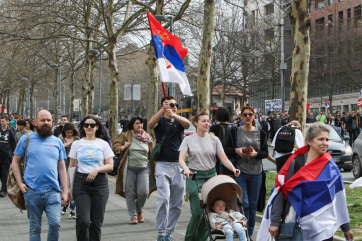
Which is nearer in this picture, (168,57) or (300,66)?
(168,57)

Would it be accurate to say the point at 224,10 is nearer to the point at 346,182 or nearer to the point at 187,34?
the point at 187,34

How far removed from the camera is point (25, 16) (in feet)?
78.8

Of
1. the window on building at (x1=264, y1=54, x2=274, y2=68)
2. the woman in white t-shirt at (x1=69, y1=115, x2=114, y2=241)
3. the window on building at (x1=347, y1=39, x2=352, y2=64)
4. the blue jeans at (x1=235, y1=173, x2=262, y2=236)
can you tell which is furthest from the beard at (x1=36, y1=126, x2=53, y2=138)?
the window on building at (x1=347, y1=39, x2=352, y2=64)

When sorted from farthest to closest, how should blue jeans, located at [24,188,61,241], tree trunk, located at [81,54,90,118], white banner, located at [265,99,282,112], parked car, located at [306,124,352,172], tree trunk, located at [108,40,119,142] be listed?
white banner, located at [265,99,282,112] < tree trunk, located at [81,54,90,118] < tree trunk, located at [108,40,119,142] < parked car, located at [306,124,352,172] < blue jeans, located at [24,188,61,241]

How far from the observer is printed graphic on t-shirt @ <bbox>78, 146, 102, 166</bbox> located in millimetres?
6348

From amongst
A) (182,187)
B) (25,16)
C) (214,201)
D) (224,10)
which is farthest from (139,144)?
(25,16)

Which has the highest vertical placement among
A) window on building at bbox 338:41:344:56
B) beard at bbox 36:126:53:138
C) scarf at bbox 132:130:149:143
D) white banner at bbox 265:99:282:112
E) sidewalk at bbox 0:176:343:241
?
window on building at bbox 338:41:344:56

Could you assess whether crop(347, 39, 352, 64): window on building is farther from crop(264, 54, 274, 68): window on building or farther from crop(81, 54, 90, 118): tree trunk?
crop(81, 54, 90, 118): tree trunk

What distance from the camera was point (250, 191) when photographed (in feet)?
24.2

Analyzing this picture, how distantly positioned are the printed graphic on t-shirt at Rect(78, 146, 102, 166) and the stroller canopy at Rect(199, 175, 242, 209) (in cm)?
130

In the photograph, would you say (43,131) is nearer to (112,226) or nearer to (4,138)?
(112,226)

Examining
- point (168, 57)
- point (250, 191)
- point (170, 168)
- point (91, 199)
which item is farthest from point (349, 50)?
point (91, 199)

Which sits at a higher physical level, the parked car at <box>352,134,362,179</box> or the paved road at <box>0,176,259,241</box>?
the parked car at <box>352,134,362,179</box>

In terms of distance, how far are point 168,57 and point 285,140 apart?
2870 mm
